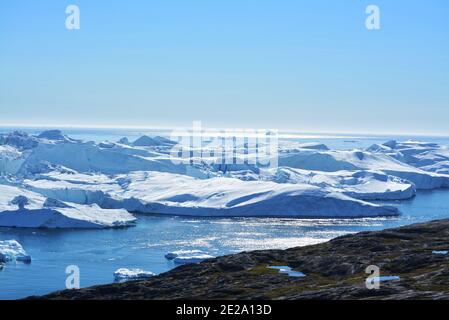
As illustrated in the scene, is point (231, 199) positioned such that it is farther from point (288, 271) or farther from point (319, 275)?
point (319, 275)

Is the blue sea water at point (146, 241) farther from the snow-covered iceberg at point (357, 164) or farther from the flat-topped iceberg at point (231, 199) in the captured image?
the snow-covered iceberg at point (357, 164)

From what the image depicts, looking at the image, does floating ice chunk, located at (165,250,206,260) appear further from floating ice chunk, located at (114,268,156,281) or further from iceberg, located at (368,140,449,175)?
iceberg, located at (368,140,449,175)

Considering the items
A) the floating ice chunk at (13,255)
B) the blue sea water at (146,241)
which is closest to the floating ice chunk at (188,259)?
the blue sea water at (146,241)

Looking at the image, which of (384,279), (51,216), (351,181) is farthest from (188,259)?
(351,181)

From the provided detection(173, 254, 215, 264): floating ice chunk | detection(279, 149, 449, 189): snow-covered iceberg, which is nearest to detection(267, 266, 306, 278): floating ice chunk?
detection(173, 254, 215, 264): floating ice chunk

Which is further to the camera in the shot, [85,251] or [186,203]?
[186,203]
